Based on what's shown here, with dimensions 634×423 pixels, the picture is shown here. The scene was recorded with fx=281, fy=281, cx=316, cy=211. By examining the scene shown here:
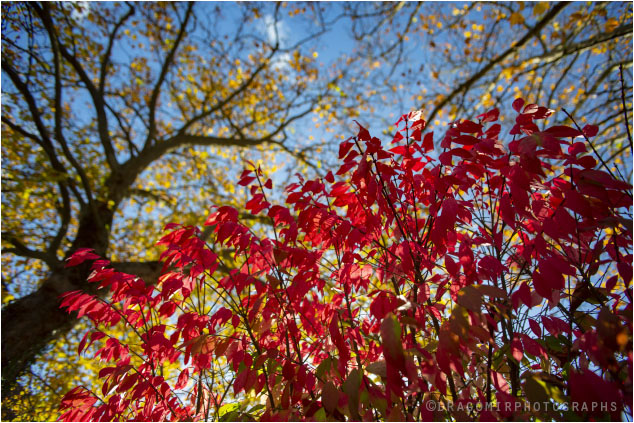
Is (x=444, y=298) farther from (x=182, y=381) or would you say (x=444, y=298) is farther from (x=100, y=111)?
(x=100, y=111)

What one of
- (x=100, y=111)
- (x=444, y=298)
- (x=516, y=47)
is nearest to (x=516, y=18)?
(x=516, y=47)

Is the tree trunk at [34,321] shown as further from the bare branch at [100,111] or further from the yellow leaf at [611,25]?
the yellow leaf at [611,25]

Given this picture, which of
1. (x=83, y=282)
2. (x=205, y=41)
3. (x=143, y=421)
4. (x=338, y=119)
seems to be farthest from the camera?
(x=338, y=119)

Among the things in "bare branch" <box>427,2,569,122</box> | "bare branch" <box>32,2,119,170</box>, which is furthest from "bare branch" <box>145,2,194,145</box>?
"bare branch" <box>427,2,569,122</box>

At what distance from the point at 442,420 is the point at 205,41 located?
28.1ft

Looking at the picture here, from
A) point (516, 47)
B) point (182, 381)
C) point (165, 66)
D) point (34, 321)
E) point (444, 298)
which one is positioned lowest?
point (182, 381)

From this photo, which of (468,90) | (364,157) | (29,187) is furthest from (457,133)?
(29,187)

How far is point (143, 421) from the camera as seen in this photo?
5.26ft

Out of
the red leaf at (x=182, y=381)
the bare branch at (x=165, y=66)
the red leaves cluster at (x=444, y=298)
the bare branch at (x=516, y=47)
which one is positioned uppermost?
the bare branch at (x=165, y=66)

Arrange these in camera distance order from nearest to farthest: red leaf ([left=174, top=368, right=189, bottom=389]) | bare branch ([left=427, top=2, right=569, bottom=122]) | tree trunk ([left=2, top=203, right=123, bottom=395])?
red leaf ([left=174, top=368, right=189, bottom=389]) < tree trunk ([left=2, top=203, right=123, bottom=395]) < bare branch ([left=427, top=2, right=569, bottom=122])

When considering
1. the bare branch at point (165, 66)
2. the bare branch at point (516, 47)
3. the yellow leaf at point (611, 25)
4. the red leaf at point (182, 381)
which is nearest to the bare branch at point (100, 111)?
the bare branch at point (165, 66)

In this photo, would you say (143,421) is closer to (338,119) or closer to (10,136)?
(10,136)

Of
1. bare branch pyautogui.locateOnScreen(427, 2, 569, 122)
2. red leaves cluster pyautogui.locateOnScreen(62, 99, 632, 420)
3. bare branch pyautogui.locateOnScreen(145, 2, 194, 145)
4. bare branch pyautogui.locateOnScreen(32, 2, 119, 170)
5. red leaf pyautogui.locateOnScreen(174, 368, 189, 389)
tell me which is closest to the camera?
red leaves cluster pyautogui.locateOnScreen(62, 99, 632, 420)

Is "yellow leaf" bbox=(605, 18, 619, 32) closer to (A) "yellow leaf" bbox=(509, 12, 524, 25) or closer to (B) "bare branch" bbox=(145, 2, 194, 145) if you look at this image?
(A) "yellow leaf" bbox=(509, 12, 524, 25)
